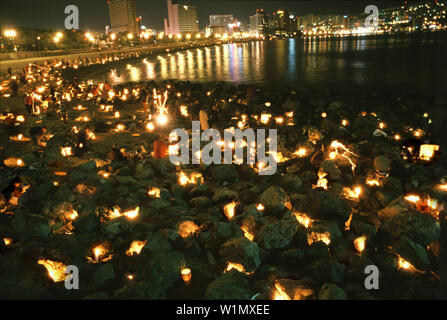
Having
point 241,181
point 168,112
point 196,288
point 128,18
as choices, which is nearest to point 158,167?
point 241,181

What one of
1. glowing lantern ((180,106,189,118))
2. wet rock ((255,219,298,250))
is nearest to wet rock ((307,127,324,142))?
wet rock ((255,219,298,250))

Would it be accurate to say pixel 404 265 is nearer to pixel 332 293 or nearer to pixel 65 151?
pixel 332 293

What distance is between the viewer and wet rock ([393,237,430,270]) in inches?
212

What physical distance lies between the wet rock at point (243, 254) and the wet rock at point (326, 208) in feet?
6.33

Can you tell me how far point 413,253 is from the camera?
541 centimetres

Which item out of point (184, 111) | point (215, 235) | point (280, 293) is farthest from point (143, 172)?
point (184, 111)

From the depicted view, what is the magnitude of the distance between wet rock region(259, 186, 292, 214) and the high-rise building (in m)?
176

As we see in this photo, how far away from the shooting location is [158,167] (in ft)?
29.9

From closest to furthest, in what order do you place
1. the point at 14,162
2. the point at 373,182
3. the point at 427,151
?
the point at 373,182 < the point at 427,151 < the point at 14,162

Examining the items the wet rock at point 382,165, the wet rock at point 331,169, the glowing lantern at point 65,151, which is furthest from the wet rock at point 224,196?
the glowing lantern at point 65,151

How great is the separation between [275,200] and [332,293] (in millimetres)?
2723

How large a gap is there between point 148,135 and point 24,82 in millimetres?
22911

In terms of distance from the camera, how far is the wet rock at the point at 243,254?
17.5 feet

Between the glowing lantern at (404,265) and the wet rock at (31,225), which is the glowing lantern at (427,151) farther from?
the wet rock at (31,225)
